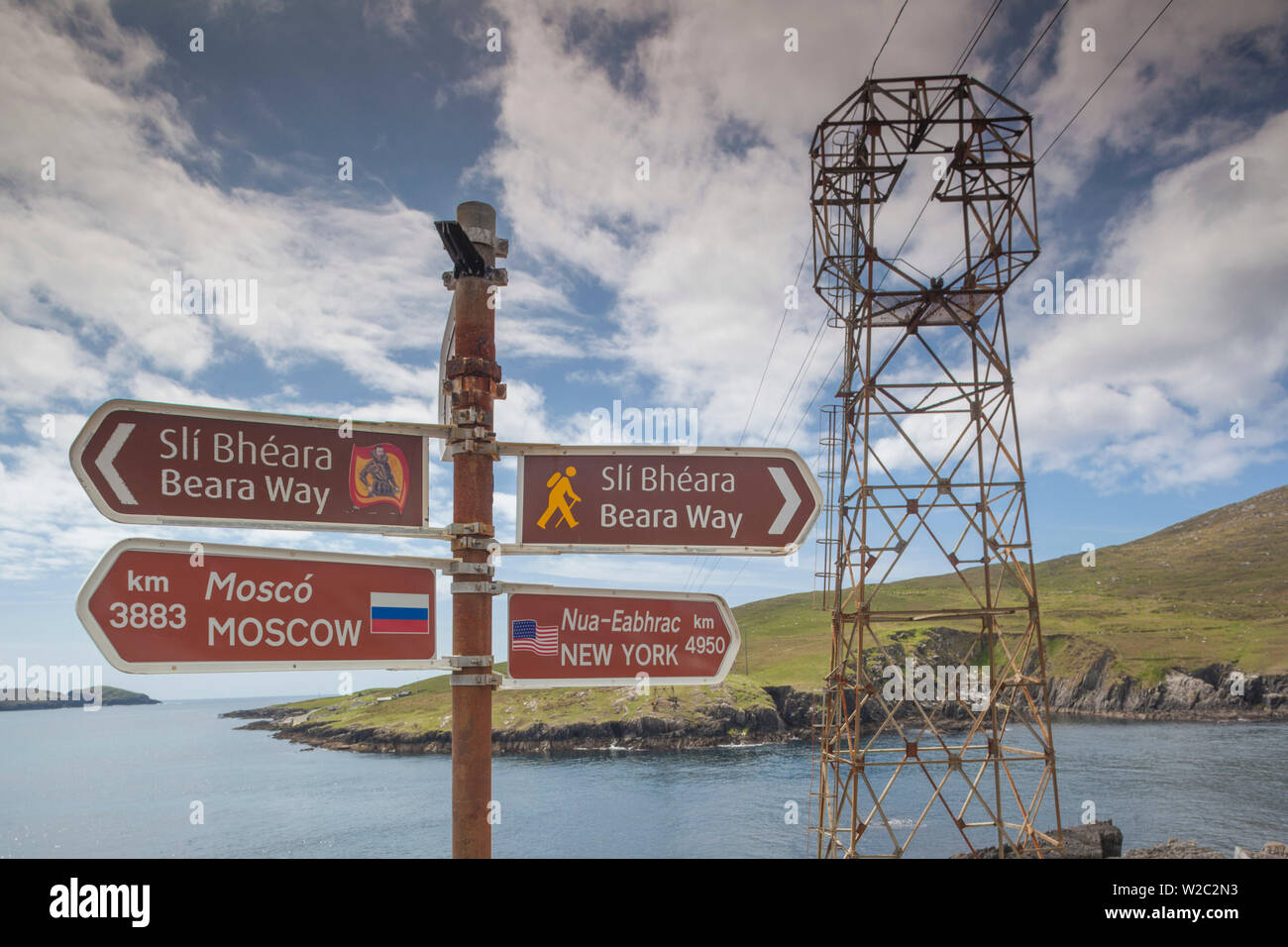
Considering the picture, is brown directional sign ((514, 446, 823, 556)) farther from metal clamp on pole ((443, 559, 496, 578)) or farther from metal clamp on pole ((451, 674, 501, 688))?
metal clamp on pole ((451, 674, 501, 688))

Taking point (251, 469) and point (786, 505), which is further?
point (786, 505)

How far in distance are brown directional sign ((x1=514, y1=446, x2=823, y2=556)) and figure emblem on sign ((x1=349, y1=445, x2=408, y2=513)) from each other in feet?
2.10

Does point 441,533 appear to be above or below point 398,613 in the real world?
above

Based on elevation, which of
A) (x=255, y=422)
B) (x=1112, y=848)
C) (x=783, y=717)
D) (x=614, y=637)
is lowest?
(x=783, y=717)

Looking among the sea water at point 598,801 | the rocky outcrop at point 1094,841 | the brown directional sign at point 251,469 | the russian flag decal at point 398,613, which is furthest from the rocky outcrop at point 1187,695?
the brown directional sign at point 251,469

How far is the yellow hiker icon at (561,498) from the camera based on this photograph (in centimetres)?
420

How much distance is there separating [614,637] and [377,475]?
5.13 feet

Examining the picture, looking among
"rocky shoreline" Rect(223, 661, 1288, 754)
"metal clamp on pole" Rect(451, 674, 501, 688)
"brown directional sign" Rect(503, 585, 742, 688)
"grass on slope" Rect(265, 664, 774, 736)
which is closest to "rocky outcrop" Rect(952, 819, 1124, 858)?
"brown directional sign" Rect(503, 585, 742, 688)

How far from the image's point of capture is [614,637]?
427 centimetres

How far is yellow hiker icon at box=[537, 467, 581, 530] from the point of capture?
4.20 meters

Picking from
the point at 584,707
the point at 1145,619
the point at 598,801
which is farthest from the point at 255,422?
the point at 1145,619

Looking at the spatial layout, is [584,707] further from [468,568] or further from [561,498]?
[468,568]
